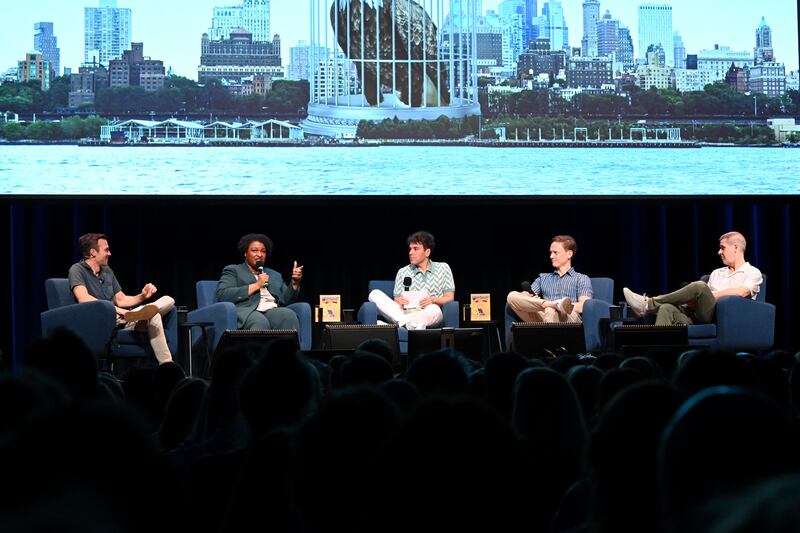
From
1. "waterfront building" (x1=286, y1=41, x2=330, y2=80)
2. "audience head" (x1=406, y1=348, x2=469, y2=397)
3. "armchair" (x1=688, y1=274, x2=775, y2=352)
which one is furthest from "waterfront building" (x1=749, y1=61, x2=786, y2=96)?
"audience head" (x1=406, y1=348, x2=469, y2=397)

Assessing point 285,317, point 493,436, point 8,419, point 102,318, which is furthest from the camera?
point 285,317

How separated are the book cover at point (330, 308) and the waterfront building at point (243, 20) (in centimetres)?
205

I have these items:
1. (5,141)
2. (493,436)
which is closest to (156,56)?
(5,141)

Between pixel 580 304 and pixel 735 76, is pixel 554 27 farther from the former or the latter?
pixel 580 304

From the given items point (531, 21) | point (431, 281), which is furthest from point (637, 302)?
point (531, 21)

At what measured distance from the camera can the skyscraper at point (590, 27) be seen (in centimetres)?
795

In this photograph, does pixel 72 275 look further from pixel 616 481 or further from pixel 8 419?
pixel 616 481

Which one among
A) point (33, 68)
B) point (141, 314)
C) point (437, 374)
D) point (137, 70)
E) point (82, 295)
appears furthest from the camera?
point (137, 70)

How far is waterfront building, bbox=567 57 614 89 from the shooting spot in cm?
816

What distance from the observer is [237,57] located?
809 centimetres

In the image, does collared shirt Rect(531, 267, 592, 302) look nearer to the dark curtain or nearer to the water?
the water

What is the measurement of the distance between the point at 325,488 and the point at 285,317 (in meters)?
5.79

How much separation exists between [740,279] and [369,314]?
2.42 meters

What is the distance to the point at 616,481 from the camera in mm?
1240
